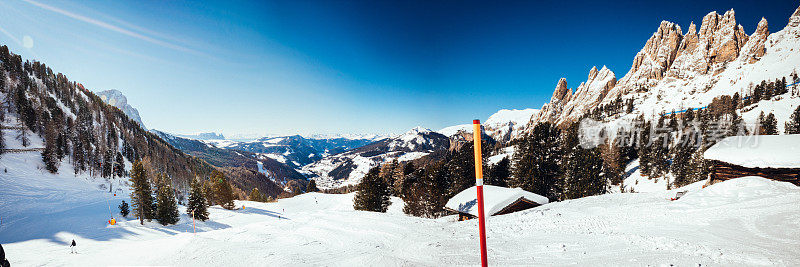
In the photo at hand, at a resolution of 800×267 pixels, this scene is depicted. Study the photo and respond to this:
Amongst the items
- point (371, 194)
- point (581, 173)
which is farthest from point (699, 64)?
point (371, 194)

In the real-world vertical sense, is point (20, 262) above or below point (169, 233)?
above

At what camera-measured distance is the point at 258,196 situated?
222 feet

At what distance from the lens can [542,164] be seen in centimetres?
2878

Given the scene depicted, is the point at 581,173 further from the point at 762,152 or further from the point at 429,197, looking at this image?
the point at 429,197

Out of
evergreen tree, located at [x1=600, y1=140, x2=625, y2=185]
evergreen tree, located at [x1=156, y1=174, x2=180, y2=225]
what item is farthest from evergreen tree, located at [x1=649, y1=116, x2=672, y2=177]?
evergreen tree, located at [x1=156, y1=174, x2=180, y2=225]

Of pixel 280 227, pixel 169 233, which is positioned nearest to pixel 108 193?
pixel 169 233

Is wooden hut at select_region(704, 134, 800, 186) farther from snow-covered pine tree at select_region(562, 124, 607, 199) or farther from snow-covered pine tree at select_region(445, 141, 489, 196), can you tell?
snow-covered pine tree at select_region(445, 141, 489, 196)

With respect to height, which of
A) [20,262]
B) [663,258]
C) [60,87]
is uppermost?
[60,87]

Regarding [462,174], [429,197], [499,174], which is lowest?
[429,197]

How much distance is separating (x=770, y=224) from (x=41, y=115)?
12049 cm

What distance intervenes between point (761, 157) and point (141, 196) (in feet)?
198

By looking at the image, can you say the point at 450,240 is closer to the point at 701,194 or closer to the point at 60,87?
the point at 701,194

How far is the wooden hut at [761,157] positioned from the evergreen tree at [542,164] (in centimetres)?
1150

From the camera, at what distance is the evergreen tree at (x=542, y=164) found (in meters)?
28.3
